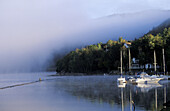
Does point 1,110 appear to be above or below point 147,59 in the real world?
below

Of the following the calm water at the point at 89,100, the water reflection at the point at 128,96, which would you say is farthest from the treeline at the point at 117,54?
the calm water at the point at 89,100

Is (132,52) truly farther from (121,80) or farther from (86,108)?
(86,108)

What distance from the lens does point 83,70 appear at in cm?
18338

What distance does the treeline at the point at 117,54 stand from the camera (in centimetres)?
11650

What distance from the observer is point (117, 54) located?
142 m

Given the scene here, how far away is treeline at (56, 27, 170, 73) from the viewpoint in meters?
116

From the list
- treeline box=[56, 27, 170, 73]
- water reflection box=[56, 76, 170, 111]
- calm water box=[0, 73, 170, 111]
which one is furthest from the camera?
treeline box=[56, 27, 170, 73]

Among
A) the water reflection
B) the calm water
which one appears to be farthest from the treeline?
the calm water

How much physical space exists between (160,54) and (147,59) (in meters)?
7.08

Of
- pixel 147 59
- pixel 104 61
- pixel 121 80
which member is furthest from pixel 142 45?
pixel 121 80

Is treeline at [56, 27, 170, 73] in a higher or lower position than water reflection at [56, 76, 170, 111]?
higher

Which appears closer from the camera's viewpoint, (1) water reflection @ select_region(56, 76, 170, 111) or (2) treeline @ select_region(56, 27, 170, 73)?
(1) water reflection @ select_region(56, 76, 170, 111)

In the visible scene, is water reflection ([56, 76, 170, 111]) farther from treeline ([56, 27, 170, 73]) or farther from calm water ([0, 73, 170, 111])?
treeline ([56, 27, 170, 73])

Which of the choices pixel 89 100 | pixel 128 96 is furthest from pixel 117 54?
pixel 89 100
